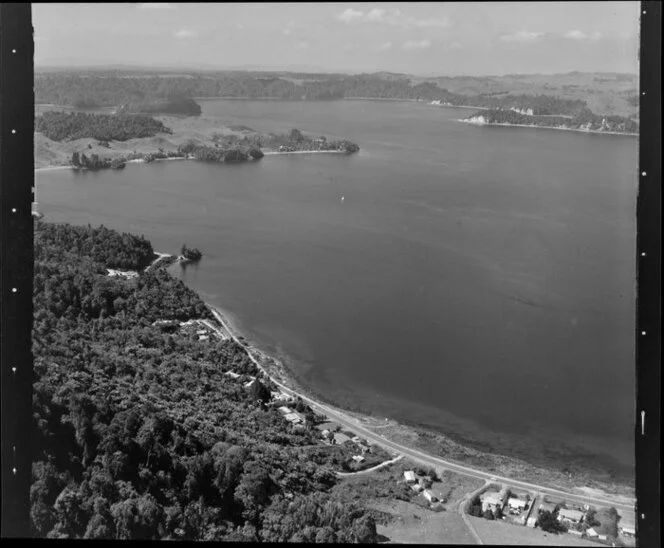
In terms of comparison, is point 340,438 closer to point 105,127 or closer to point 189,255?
point 189,255

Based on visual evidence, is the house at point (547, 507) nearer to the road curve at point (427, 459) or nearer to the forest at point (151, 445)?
the road curve at point (427, 459)

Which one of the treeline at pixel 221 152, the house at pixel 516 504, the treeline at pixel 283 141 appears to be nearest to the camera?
the house at pixel 516 504

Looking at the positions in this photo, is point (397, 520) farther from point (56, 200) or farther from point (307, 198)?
point (307, 198)

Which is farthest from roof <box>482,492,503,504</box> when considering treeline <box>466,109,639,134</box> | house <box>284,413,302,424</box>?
treeline <box>466,109,639,134</box>

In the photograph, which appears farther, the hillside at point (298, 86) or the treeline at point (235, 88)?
the treeline at point (235, 88)

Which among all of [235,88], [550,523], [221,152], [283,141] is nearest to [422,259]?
[283,141]

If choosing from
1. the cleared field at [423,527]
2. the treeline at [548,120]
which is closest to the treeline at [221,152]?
the treeline at [548,120]

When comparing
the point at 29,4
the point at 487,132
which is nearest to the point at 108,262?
the point at 29,4
